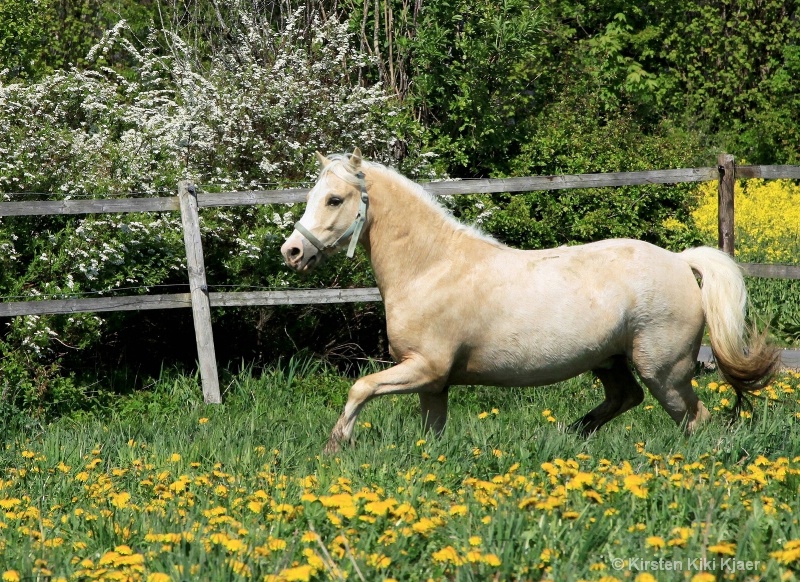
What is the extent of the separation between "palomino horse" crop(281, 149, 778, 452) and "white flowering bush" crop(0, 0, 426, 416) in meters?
2.69

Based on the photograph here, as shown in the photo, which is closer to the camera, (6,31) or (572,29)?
(6,31)

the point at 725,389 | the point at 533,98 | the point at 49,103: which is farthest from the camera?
the point at 533,98

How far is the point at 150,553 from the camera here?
10.5 ft

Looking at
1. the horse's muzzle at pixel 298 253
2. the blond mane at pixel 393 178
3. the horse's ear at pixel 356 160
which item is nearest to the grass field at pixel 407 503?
the horse's muzzle at pixel 298 253

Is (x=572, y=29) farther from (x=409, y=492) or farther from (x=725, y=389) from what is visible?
(x=409, y=492)

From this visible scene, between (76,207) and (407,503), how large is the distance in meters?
A: 4.45

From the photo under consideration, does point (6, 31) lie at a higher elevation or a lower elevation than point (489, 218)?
higher

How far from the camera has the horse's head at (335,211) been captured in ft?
17.4

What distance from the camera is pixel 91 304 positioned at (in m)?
7.16

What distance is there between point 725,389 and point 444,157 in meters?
4.34

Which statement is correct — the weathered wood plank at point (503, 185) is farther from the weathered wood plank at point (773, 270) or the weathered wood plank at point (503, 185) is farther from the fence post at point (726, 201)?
the weathered wood plank at point (773, 270)

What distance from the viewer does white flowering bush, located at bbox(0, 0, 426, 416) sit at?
750cm

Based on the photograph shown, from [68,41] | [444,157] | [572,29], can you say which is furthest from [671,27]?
[68,41]

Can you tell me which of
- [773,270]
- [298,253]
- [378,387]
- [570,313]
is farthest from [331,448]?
[773,270]
